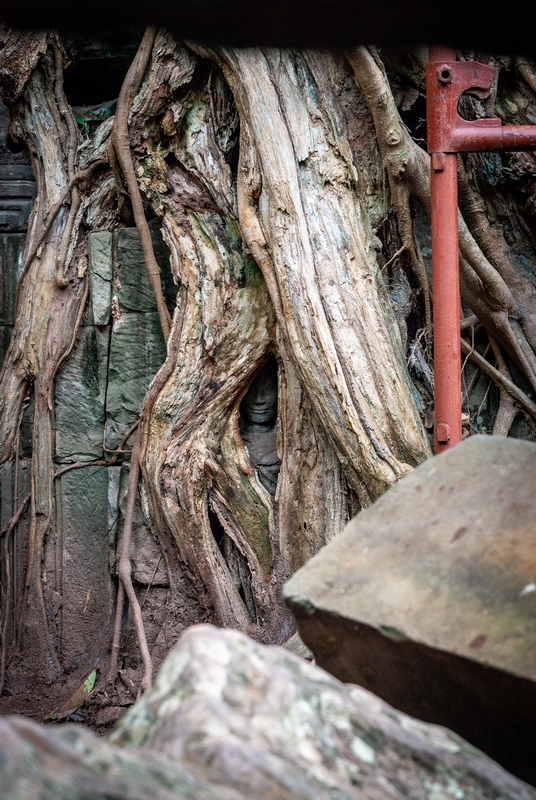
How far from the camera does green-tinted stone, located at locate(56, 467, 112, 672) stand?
285 cm

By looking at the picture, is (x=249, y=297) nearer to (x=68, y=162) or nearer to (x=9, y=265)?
(x=68, y=162)

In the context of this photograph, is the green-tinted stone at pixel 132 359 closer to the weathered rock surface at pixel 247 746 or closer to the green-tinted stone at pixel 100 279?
the green-tinted stone at pixel 100 279

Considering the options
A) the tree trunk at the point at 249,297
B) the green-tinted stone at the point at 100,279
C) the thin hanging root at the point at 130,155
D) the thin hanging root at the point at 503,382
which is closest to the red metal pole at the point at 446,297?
the tree trunk at the point at 249,297

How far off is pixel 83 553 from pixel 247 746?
89.1 inches

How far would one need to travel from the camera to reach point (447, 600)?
41.4 inches

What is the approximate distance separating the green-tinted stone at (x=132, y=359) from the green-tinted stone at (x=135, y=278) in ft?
0.16

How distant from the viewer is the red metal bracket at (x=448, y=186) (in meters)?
2.05

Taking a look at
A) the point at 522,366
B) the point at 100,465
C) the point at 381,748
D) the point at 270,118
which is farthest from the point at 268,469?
the point at 381,748

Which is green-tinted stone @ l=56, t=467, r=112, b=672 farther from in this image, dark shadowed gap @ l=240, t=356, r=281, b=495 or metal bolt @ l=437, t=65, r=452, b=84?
metal bolt @ l=437, t=65, r=452, b=84

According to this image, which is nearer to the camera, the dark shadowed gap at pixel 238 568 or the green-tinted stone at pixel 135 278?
the dark shadowed gap at pixel 238 568

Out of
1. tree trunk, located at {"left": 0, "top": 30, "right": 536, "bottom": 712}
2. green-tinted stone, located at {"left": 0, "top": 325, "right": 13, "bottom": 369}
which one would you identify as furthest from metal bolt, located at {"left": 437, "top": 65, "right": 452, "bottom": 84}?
green-tinted stone, located at {"left": 0, "top": 325, "right": 13, "bottom": 369}

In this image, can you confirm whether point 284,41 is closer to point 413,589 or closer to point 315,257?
point 413,589

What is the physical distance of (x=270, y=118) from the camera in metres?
2.44

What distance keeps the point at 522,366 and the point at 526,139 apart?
958 mm
